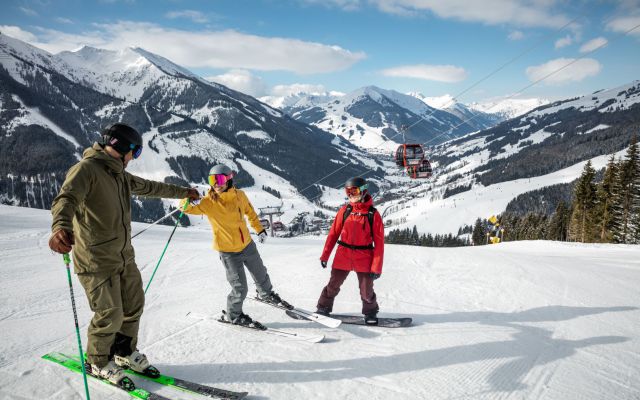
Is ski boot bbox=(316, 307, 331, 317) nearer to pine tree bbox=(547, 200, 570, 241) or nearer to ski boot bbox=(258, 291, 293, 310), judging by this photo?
ski boot bbox=(258, 291, 293, 310)

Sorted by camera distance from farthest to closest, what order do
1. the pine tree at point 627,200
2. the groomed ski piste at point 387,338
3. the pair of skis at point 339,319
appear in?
1. the pine tree at point 627,200
2. the pair of skis at point 339,319
3. the groomed ski piste at point 387,338

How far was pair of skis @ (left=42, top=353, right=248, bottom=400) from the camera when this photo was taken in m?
3.06

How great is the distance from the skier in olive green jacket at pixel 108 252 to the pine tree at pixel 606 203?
1462 inches

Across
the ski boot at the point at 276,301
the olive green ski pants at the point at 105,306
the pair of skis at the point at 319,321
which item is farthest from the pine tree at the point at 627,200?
the olive green ski pants at the point at 105,306

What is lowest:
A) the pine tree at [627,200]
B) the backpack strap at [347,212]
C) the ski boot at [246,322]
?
the ski boot at [246,322]

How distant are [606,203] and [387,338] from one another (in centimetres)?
3504

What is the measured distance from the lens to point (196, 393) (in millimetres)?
3160

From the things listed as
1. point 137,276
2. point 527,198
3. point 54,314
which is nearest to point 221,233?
point 137,276

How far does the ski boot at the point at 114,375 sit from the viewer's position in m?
3.15

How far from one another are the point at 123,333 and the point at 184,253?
23.5ft

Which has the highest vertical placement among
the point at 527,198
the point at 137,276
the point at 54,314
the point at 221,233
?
the point at 527,198

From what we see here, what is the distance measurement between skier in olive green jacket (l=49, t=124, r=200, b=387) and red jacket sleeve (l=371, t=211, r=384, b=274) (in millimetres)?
2904

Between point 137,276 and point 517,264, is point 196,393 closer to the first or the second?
point 137,276

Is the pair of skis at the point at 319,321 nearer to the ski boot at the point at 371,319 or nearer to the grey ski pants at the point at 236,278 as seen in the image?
the ski boot at the point at 371,319
